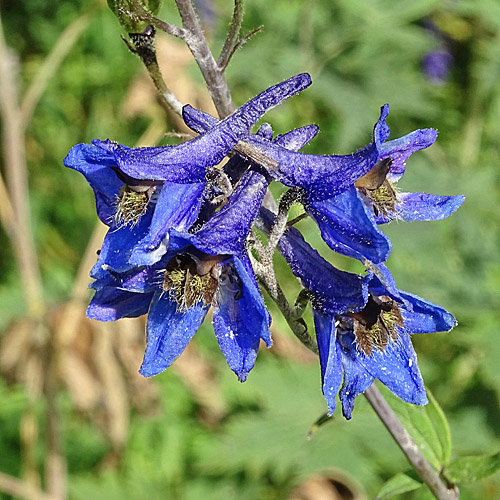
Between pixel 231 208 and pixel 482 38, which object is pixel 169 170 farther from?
pixel 482 38

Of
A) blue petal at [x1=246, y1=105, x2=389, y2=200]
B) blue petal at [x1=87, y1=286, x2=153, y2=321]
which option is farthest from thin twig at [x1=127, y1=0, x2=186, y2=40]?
blue petal at [x1=87, y1=286, x2=153, y2=321]

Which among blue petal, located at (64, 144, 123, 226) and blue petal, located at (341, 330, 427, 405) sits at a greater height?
blue petal, located at (64, 144, 123, 226)

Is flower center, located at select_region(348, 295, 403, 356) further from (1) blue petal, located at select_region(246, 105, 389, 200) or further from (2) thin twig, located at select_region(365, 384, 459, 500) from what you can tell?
(1) blue petal, located at select_region(246, 105, 389, 200)

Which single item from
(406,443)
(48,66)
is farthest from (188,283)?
(48,66)

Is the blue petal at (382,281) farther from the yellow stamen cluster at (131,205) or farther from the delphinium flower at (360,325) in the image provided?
the yellow stamen cluster at (131,205)

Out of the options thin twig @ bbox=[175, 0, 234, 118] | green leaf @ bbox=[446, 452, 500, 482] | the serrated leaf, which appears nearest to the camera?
thin twig @ bbox=[175, 0, 234, 118]

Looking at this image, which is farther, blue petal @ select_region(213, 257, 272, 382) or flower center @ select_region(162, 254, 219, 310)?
flower center @ select_region(162, 254, 219, 310)

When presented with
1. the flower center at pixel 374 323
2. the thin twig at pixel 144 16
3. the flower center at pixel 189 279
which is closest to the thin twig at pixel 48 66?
the thin twig at pixel 144 16

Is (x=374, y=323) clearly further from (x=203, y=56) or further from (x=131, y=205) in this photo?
(x=203, y=56)
